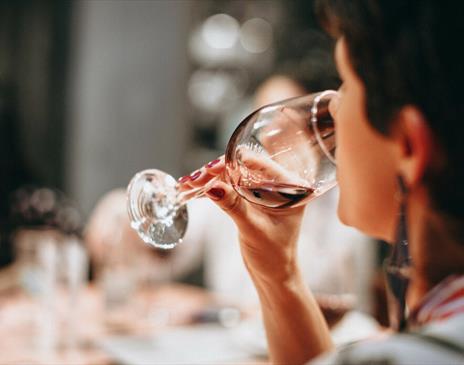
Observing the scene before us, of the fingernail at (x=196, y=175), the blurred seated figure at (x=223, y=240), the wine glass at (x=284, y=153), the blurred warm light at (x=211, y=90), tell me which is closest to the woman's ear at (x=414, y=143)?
the wine glass at (x=284, y=153)

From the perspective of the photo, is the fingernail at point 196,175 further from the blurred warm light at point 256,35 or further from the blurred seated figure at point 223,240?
the blurred warm light at point 256,35

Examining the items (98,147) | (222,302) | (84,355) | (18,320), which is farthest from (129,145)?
(84,355)

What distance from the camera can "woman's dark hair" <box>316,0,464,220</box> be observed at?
20.9 inches

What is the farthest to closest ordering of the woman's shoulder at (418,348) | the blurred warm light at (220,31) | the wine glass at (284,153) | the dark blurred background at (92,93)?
the blurred warm light at (220,31) < the dark blurred background at (92,93) < the wine glass at (284,153) < the woman's shoulder at (418,348)

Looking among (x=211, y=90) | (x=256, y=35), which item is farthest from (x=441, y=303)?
(x=256, y=35)

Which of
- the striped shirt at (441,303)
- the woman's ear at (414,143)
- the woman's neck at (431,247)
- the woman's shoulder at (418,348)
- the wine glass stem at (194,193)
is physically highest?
the wine glass stem at (194,193)

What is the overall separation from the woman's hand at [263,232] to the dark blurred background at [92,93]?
284cm

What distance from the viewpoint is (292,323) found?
2.90 feet

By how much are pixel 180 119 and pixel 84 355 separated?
8.67ft

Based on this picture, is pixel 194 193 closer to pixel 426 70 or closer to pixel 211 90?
pixel 426 70

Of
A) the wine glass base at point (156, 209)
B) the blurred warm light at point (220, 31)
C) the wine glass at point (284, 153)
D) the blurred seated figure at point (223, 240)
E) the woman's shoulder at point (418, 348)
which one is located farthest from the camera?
the blurred warm light at point (220, 31)

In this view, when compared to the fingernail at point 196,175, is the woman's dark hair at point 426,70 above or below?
below

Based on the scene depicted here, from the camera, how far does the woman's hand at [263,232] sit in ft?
2.90

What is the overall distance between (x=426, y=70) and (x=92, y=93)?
3.40m
